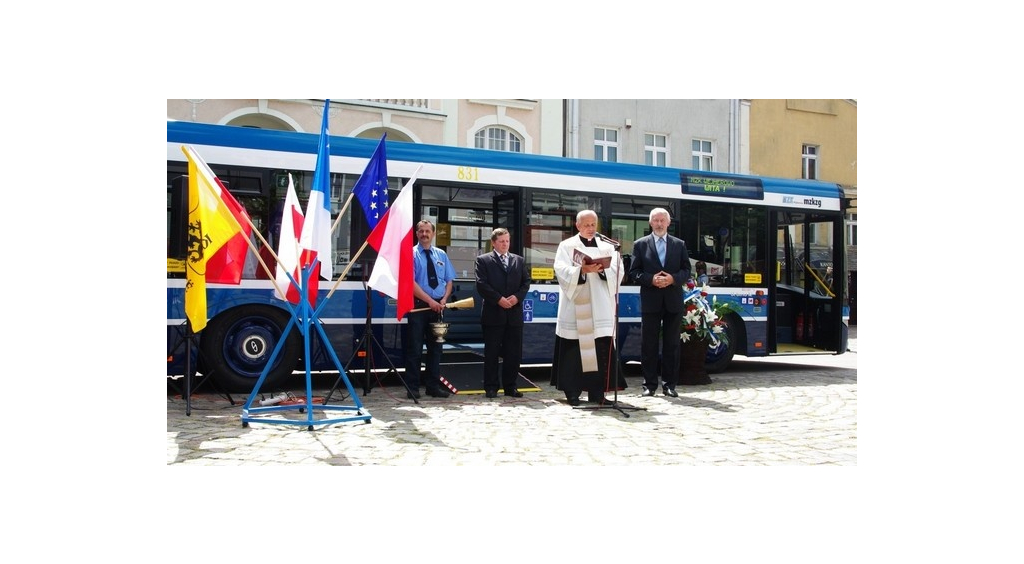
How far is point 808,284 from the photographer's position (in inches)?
488

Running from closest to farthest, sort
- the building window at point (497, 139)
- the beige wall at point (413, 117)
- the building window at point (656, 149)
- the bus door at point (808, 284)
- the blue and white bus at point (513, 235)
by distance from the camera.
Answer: the blue and white bus at point (513, 235), the bus door at point (808, 284), the beige wall at point (413, 117), the building window at point (497, 139), the building window at point (656, 149)

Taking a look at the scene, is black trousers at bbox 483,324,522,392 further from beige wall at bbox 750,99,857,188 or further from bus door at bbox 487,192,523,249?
beige wall at bbox 750,99,857,188

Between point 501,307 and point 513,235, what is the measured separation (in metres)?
1.61

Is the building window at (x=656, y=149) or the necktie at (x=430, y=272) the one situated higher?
the building window at (x=656, y=149)

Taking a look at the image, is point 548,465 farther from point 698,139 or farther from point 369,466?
point 698,139

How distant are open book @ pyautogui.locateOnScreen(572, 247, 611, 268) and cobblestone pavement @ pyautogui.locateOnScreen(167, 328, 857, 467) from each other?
1.46 m

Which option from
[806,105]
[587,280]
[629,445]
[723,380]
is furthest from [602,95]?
[806,105]

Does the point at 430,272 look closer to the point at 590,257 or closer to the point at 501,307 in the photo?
the point at 501,307

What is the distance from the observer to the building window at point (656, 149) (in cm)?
2427

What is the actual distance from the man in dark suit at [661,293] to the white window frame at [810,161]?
2007 centimetres

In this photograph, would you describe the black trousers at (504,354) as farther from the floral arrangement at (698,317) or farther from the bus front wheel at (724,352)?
the bus front wheel at (724,352)

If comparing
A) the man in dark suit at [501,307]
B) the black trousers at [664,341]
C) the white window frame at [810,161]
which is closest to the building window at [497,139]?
the white window frame at [810,161]

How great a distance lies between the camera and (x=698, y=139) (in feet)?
82.9

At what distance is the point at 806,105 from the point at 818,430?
2187 cm
